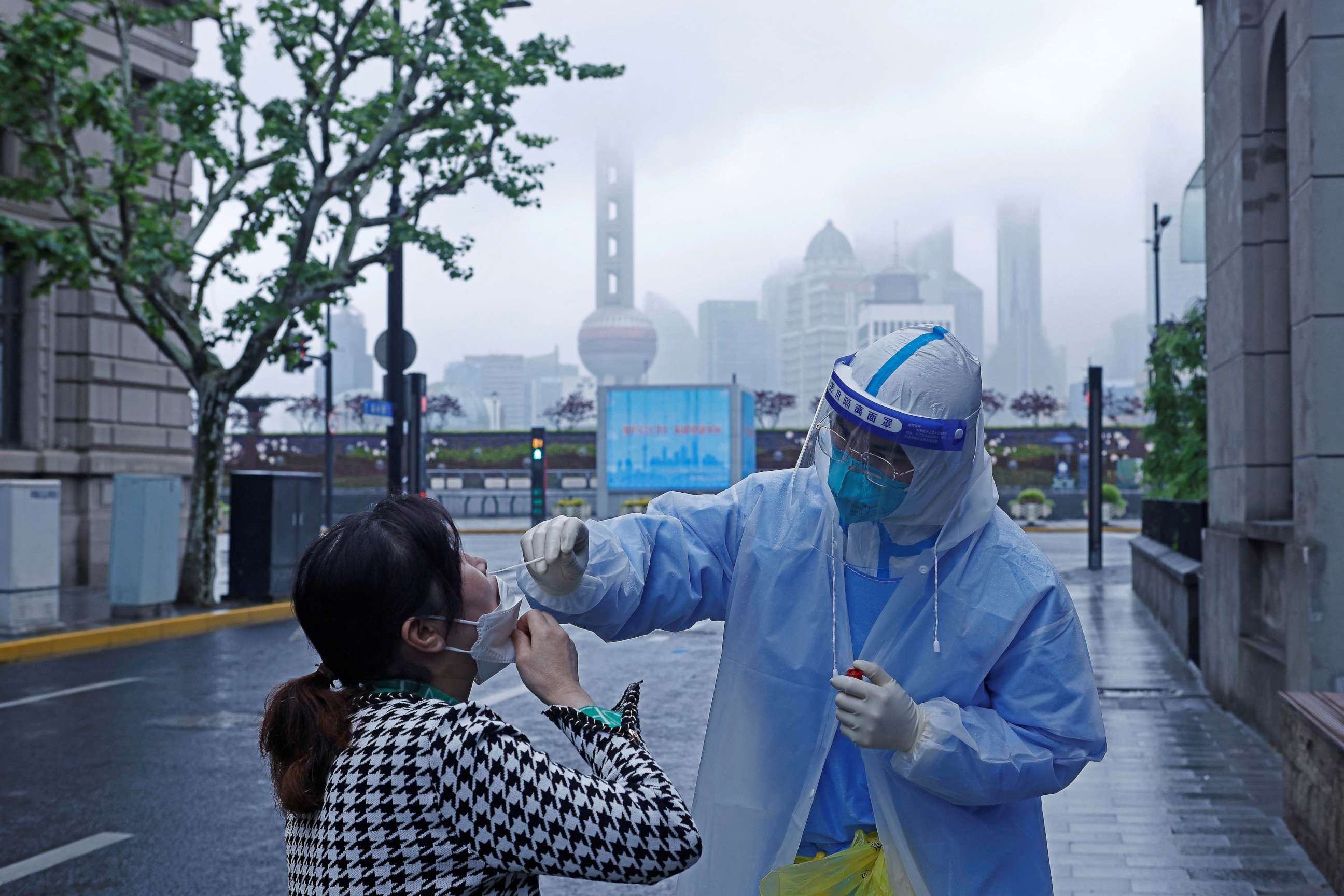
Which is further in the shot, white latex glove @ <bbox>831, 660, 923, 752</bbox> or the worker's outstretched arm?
the worker's outstretched arm

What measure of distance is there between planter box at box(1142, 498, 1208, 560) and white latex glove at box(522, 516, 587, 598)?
792 centimetres

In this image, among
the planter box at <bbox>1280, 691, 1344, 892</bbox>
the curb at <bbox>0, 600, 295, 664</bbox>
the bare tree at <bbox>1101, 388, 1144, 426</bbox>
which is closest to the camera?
the planter box at <bbox>1280, 691, 1344, 892</bbox>

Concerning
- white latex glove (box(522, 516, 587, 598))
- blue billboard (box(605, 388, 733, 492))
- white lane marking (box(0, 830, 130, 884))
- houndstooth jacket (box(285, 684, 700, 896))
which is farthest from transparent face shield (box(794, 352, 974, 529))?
blue billboard (box(605, 388, 733, 492))

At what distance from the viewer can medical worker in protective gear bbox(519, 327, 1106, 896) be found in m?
2.29

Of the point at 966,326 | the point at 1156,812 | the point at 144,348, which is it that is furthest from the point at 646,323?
the point at 1156,812

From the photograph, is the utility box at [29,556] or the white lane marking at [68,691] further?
the utility box at [29,556]

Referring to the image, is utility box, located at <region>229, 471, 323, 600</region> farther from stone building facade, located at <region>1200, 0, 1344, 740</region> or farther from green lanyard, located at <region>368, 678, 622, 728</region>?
green lanyard, located at <region>368, 678, 622, 728</region>

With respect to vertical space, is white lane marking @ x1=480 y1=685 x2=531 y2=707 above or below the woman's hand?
below

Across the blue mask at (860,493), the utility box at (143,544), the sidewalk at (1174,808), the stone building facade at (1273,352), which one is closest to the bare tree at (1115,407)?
the utility box at (143,544)

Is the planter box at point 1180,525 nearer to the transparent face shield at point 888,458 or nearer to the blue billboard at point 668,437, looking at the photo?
the transparent face shield at point 888,458

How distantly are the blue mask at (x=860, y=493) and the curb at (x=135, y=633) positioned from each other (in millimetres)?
8296

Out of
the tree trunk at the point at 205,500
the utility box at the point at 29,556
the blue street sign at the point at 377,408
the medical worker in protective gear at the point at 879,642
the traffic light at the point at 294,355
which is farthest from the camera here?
the blue street sign at the point at 377,408

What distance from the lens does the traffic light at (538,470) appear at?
30.6 metres

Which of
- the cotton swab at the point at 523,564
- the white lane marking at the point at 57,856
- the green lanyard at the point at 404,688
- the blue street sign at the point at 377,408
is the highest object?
the blue street sign at the point at 377,408
